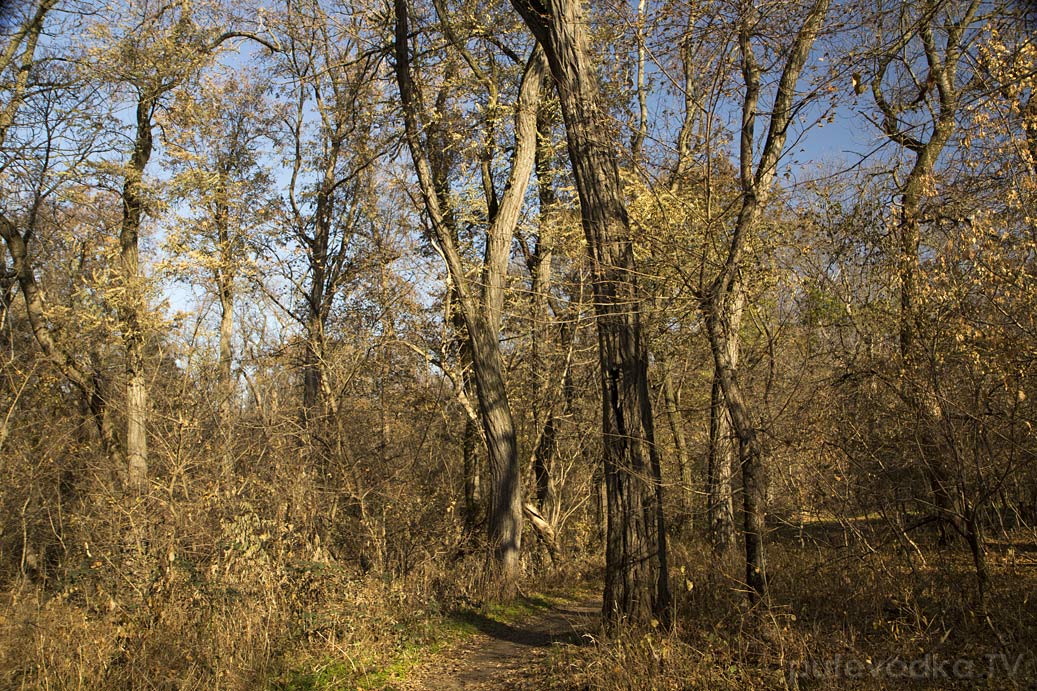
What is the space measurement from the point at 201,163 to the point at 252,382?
7.63 m

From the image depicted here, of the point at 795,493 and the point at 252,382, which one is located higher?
the point at 252,382

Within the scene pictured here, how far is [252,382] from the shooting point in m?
11.6

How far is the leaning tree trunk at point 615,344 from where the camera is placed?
22.0ft

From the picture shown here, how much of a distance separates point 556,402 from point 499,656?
6437 mm

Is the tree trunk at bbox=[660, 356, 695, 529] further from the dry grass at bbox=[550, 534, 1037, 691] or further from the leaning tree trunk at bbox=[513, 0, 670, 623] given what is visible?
the leaning tree trunk at bbox=[513, 0, 670, 623]

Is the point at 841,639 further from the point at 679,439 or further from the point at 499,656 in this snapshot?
the point at 679,439

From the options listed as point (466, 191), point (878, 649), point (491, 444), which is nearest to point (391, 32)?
point (466, 191)

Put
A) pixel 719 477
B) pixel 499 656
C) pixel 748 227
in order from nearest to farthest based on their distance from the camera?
pixel 748 227 < pixel 499 656 < pixel 719 477

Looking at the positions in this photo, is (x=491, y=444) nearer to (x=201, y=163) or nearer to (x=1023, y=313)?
(x=1023, y=313)

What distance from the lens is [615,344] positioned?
7.08m

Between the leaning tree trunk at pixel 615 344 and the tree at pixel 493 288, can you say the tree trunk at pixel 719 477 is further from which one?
the tree at pixel 493 288

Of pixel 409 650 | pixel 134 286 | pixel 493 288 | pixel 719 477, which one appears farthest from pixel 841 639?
pixel 134 286

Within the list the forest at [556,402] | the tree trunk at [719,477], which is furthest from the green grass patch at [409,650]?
the tree trunk at [719,477]

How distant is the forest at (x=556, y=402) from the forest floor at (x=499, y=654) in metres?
0.07
